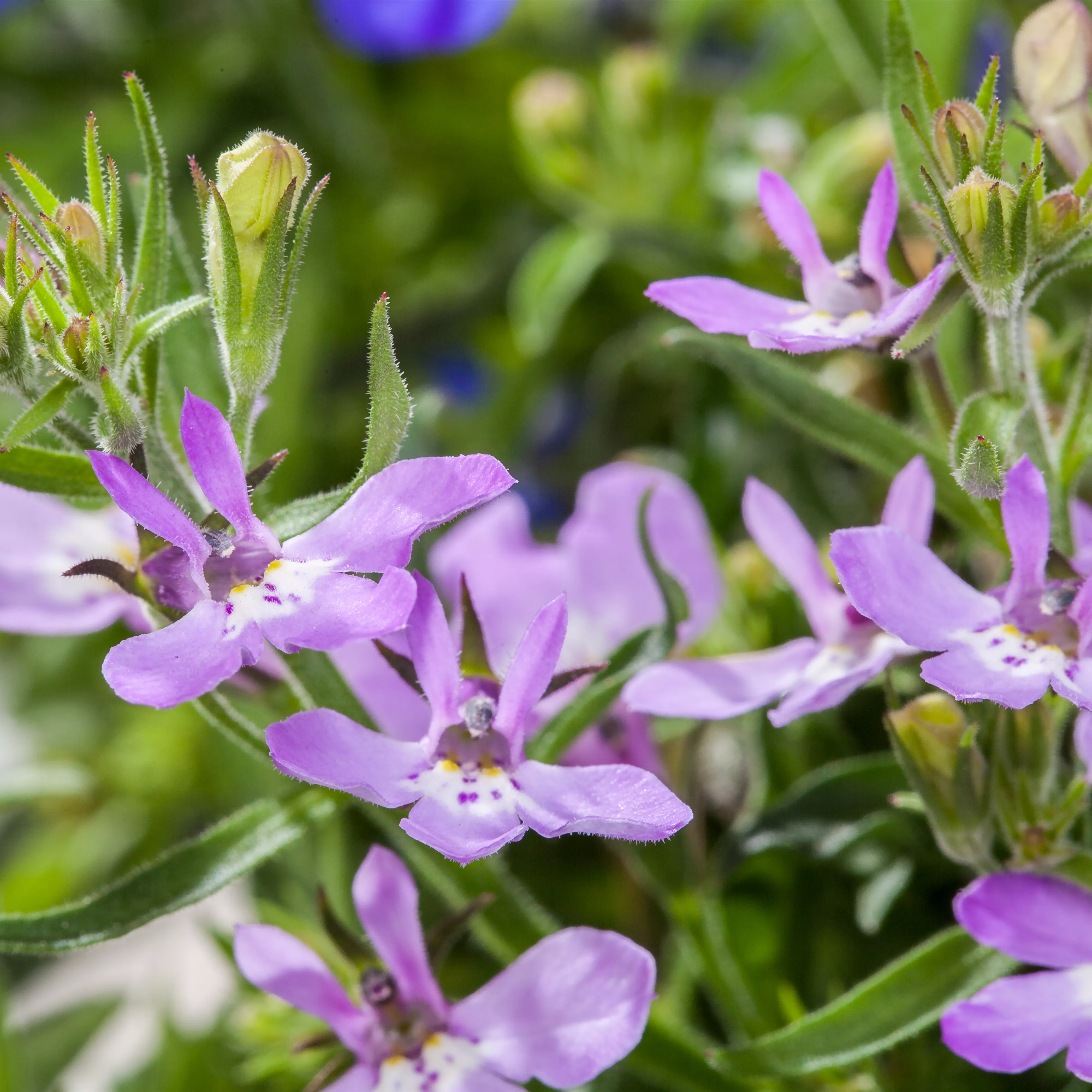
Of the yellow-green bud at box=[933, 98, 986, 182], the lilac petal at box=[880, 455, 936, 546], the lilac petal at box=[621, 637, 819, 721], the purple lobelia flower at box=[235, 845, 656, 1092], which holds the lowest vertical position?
the purple lobelia flower at box=[235, 845, 656, 1092]

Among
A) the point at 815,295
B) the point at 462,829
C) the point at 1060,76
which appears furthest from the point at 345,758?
the point at 1060,76

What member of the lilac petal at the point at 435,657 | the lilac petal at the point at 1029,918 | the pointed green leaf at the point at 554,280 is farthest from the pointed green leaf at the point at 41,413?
the pointed green leaf at the point at 554,280

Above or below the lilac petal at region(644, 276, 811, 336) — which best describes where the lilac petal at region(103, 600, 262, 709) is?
above

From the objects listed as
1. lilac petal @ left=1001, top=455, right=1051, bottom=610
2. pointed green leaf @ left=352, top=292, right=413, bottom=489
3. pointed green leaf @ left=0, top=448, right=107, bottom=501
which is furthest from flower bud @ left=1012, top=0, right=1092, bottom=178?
pointed green leaf @ left=0, top=448, right=107, bottom=501

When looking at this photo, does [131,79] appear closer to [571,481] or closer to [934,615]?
[934,615]

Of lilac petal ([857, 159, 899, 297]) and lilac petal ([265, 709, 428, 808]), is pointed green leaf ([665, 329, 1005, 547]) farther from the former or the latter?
lilac petal ([265, 709, 428, 808])

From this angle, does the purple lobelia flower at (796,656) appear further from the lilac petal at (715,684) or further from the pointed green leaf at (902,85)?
the pointed green leaf at (902,85)

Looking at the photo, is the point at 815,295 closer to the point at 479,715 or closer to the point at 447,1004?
the point at 479,715

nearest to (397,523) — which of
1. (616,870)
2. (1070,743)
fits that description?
(1070,743)
